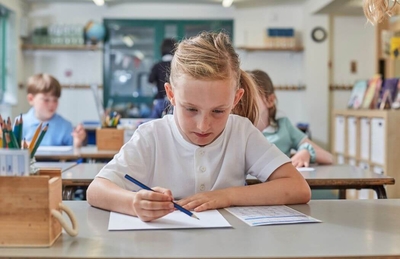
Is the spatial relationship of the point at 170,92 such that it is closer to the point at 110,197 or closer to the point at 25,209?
the point at 110,197

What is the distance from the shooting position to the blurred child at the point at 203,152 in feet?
3.98

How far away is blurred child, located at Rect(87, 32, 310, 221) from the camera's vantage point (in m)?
1.21

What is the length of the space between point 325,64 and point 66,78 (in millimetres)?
3413

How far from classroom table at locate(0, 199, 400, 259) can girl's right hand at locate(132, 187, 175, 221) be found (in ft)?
0.24

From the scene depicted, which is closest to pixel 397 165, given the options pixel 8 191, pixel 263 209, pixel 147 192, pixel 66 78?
pixel 263 209

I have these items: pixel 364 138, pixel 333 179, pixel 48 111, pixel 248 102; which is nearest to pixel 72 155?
pixel 48 111

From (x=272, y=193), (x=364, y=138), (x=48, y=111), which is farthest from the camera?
(x=364, y=138)

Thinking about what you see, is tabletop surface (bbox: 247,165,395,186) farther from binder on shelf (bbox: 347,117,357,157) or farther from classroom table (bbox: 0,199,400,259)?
binder on shelf (bbox: 347,117,357,157)

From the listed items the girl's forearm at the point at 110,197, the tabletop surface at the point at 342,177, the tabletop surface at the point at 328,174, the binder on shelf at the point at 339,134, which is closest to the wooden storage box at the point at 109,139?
the tabletop surface at the point at 328,174

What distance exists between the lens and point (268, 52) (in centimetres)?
652

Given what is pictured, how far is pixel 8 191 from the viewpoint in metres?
0.87

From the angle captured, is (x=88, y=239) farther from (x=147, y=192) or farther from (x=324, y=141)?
(x=324, y=141)

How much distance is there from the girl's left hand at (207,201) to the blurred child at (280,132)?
4.15 ft

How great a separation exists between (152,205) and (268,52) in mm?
5727
